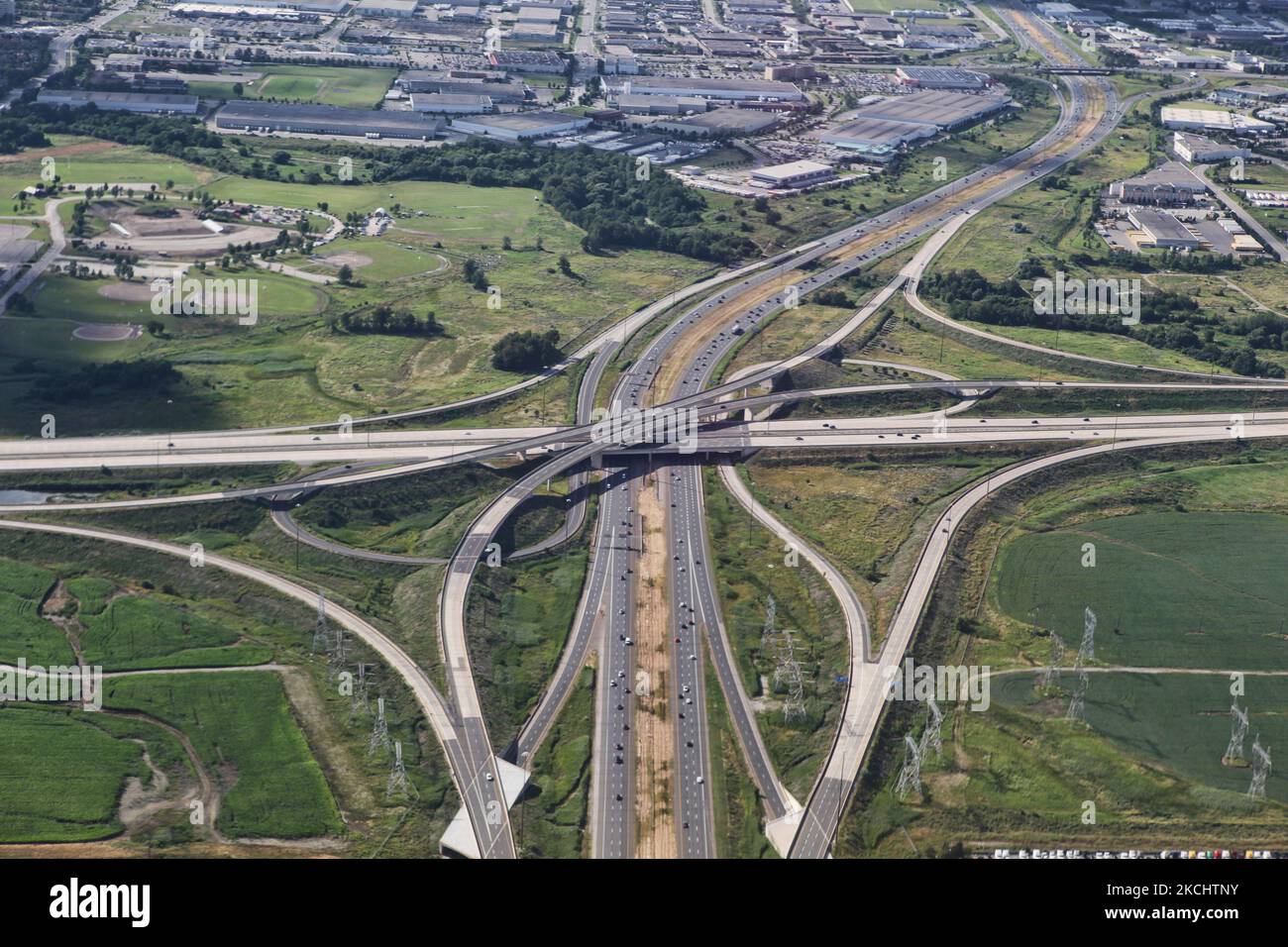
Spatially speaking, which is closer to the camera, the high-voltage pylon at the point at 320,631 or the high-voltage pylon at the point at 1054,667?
the high-voltage pylon at the point at 1054,667

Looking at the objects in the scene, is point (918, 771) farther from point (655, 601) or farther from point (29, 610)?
point (29, 610)

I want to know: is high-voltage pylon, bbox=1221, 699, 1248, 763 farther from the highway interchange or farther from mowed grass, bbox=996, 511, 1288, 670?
the highway interchange

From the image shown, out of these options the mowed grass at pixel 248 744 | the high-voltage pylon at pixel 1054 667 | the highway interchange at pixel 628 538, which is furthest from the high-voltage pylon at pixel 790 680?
the mowed grass at pixel 248 744

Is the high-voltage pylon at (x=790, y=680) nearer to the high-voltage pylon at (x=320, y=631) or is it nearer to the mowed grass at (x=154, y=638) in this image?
the high-voltage pylon at (x=320, y=631)

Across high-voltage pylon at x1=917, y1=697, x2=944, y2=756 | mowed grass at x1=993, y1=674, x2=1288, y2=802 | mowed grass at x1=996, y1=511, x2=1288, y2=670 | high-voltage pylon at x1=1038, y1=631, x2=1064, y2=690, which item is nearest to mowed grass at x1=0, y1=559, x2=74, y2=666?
high-voltage pylon at x1=917, y1=697, x2=944, y2=756

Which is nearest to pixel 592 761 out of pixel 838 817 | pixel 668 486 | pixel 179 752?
pixel 838 817

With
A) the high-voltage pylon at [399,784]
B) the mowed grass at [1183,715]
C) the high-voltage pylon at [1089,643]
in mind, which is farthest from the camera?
the high-voltage pylon at [1089,643]
